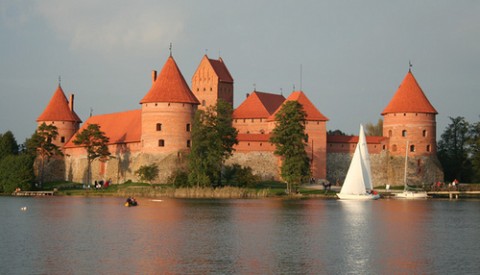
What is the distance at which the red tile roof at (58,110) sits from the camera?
58.5 m

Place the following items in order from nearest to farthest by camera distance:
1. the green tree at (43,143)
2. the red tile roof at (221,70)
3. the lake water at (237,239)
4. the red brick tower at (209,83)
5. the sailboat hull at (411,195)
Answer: the lake water at (237,239) → the sailboat hull at (411,195) → the green tree at (43,143) → the red brick tower at (209,83) → the red tile roof at (221,70)

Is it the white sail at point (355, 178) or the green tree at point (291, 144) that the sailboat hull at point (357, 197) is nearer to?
the white sail at point (355, 178)

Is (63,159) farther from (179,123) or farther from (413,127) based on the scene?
(413,127)

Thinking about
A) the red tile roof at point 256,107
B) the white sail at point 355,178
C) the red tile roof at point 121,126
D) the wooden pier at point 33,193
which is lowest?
the wooden pier at point 33,193

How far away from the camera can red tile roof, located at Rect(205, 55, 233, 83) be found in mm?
61656

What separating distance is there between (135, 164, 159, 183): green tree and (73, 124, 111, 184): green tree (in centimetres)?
451

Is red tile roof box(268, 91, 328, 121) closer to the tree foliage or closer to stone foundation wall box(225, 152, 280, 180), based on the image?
stone foundation wall box(225, 152, 280, 180)

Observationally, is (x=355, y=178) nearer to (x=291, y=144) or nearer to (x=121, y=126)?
(x=291, y=144)

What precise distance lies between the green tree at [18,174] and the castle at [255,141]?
4926 mm

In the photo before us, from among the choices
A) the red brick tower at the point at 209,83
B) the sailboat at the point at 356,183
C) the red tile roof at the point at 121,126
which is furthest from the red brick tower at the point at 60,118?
the sailboat at the point at 356,183

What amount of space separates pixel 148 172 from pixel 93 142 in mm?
5864

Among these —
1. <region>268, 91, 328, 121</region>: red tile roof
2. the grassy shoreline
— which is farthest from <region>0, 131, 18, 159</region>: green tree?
<region>268, 91, 328, 121</region>: red tile roof

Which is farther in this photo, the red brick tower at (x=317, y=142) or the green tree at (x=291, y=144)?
the red brick tower at (x=317, y=142)

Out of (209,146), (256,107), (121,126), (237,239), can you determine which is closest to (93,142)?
(121,126)
